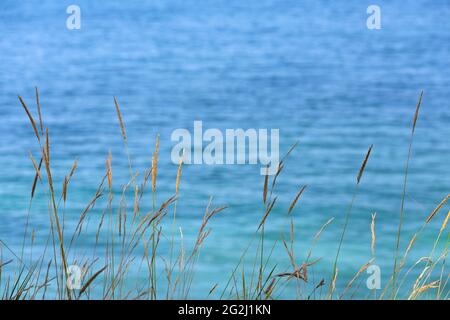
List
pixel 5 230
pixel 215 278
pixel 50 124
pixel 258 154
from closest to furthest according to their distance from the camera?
pixel 215 278
pixel 5 230
pixel 258 154
pixel 50 124

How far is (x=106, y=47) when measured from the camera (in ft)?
52.2

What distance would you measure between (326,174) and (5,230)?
9.85 ft

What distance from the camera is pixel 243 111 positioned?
1085 centimetres

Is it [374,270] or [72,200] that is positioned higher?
[374,270]

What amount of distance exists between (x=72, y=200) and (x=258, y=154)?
2.64 meters

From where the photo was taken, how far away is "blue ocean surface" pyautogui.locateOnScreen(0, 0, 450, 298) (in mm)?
6977

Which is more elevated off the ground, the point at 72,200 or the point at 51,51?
the point at 51,51

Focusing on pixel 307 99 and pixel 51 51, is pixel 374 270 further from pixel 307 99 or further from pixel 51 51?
pixel 51 51

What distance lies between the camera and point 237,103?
1138 cm

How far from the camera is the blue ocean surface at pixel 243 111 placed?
6.98m
